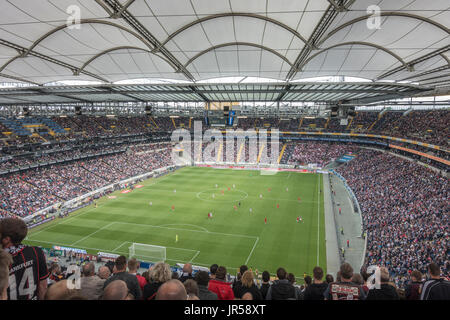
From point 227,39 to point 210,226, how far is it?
1890cm

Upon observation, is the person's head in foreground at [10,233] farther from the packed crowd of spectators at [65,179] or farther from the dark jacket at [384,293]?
the packed crowd of spectators at [65,179]

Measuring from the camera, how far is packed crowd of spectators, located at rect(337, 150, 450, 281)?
17391 mm

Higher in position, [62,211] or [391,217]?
[391,217]

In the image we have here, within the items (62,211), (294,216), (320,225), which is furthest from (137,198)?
(320,225)

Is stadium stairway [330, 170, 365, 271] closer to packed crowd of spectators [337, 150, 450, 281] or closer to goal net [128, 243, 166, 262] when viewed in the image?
packed crowd of spectators [337, 150, 450, 281]

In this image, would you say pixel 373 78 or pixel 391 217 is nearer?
pixel 373 78

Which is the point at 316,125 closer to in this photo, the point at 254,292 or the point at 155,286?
the point at 254,292

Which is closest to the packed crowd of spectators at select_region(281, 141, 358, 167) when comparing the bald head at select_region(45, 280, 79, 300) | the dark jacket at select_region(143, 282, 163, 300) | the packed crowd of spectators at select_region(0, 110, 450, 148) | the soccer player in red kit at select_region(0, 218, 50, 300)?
the packed crowd of spectators at select_region(0, 110, 450, 148)

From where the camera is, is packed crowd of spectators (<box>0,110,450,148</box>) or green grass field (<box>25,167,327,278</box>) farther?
packed crowd of spectators (<box>0,110,450,148</box>)

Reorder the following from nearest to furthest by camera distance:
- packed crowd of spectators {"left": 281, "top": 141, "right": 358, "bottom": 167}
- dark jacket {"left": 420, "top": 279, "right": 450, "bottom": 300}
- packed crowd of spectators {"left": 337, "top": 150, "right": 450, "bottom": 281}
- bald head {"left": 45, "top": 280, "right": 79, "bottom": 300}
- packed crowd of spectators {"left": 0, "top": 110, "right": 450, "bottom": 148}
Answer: bald head {"left": 45, "top": 280, "right": 79, "bottom": 300} → dark jacket {"left": 420, "top": 279, "right": 450, "bottom": 300} → packed crowd of spectators {"left": 337, "top": 150, "right": 450, "bottom": 281} → packed crowd of spectators {"left": 0, "top": 110, "right": 450, "bottom": 148} → packed crowd of spectators {"left": 281, "top": 141, "right": 358, "bottom": 167}
